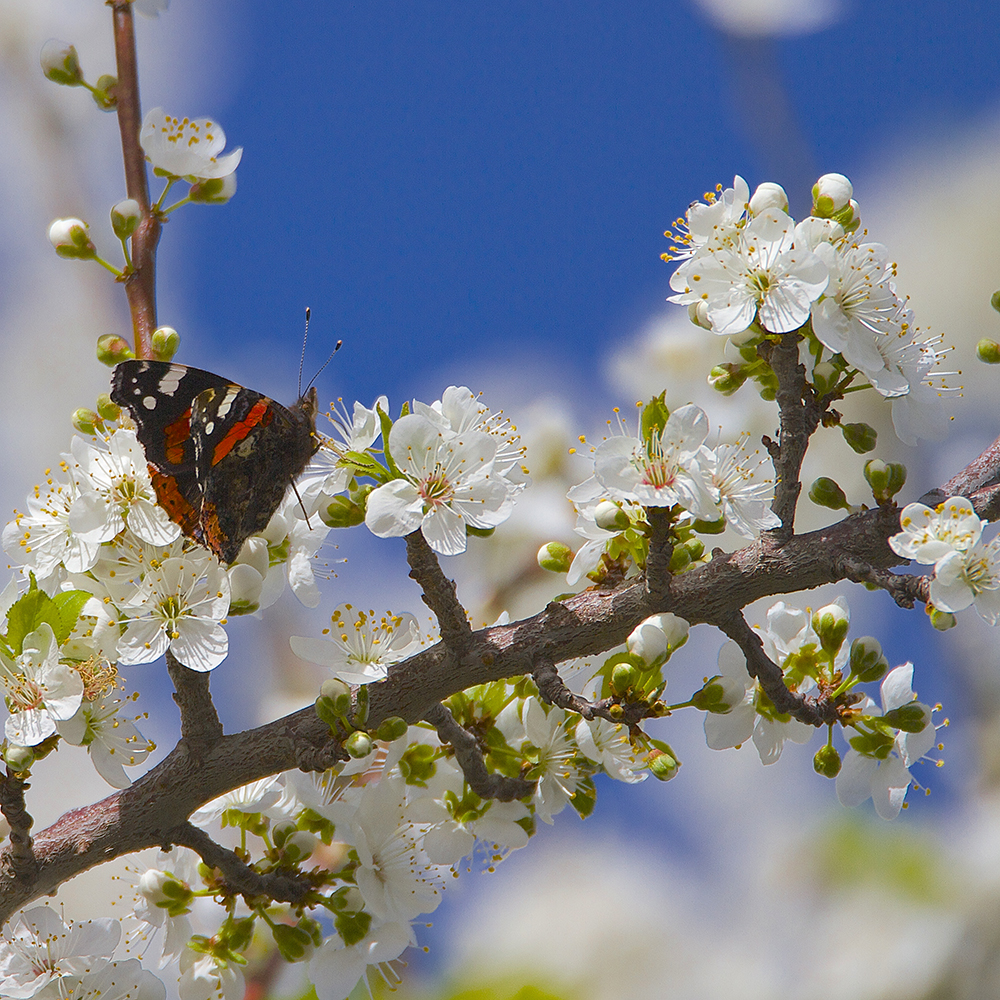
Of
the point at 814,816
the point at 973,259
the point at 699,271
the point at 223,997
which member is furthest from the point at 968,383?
the point at 223,997

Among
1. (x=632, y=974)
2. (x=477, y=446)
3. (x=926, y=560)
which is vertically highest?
(x=477, y=446)

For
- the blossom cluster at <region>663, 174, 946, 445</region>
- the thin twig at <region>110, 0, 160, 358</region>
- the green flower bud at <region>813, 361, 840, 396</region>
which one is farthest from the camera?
the thin twig at <region>110, 0, 160, 358</region>

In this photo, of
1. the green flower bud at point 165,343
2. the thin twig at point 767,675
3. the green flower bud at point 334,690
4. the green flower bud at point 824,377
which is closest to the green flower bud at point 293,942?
the green flower bud at point 334,690

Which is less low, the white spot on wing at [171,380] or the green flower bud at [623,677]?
the white spot on wing at [171,380]

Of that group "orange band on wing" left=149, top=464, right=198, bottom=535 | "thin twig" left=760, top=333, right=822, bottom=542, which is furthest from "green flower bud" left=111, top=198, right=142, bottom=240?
"thin twig" left=760, top=333, right=822, bottom=542

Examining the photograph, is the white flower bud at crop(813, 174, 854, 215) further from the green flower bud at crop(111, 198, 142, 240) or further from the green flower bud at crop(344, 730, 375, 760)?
the green flower bud at crop(111, 198, 142, 240)

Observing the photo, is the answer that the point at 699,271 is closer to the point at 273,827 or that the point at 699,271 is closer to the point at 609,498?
the point at 609,498

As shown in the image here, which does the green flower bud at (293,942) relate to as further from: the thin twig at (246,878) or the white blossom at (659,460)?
the white blossom at (659,460)
